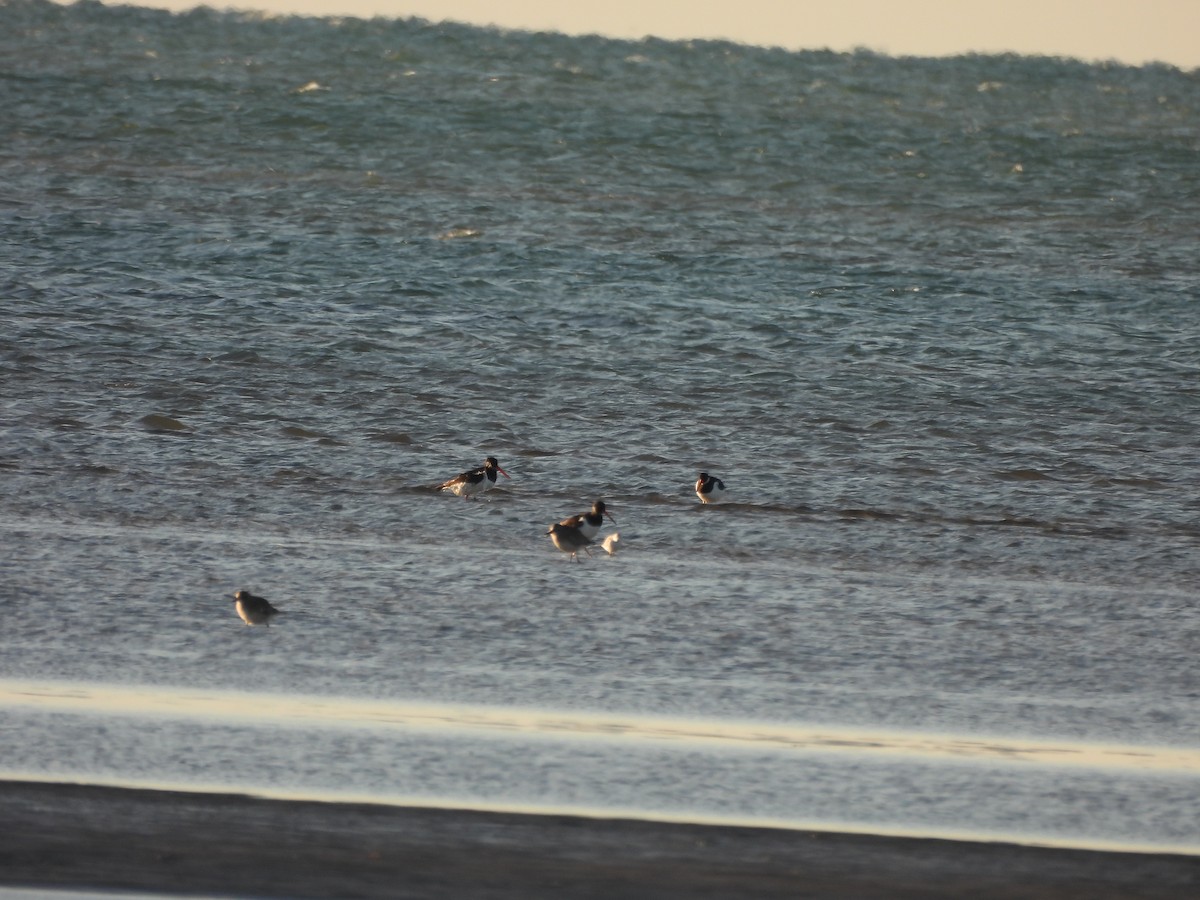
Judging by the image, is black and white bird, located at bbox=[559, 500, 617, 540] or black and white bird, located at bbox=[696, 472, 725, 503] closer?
black and white bird, located at bbox=[559, 500, 617, 540]

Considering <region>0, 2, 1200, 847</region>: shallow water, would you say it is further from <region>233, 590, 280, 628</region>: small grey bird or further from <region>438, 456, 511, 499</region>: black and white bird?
<region>438, 456, 511, 499</region>: black and white bird

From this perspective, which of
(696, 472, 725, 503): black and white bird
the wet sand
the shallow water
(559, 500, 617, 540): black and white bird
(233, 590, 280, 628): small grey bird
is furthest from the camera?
(696, 472, 725, 503): black and white bird

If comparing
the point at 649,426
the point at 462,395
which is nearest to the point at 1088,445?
the point at 649,426

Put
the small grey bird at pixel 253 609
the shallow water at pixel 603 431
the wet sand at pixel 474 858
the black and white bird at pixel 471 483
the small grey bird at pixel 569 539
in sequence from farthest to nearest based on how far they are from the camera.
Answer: the black and white bird at pixel 471 483 → the small grey bird at pixel 569 539 → the small grey bird at pixel 253 609 → the shallow water at pixel 603 431 → the wet sand at pixel 474 858

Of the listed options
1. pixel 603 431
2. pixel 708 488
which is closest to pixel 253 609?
pixel 708 488

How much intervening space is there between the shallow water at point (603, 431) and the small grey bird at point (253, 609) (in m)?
0.13

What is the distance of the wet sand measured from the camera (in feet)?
19.7

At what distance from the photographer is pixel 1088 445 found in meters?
16.3

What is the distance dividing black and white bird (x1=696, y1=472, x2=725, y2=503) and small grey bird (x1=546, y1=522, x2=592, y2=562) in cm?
191

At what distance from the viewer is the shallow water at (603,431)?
26.4ft

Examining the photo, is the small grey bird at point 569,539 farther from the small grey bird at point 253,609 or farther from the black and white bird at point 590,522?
the small grey bird at point 253,609

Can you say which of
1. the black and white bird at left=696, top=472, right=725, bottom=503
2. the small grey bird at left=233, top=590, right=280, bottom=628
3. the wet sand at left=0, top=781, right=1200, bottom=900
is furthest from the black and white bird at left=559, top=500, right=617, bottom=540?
the wet sand at left=0, top=781, right=1200, bottom=900

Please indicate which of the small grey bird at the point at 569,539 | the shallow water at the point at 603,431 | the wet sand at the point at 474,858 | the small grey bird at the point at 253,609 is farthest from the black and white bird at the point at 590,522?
the wet sand at the point at 474,858

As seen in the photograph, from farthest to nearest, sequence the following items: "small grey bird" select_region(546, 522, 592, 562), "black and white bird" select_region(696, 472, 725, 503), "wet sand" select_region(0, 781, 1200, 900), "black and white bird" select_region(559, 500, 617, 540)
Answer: "black and white bird" select_region(696, 472, 725, 503), "black and white bird" select_region(559, 500, 617, 540), "small grey bird" select_region(546, 522, 592, 562), "wet sand" select_region(0, 781, 1200, 900)
